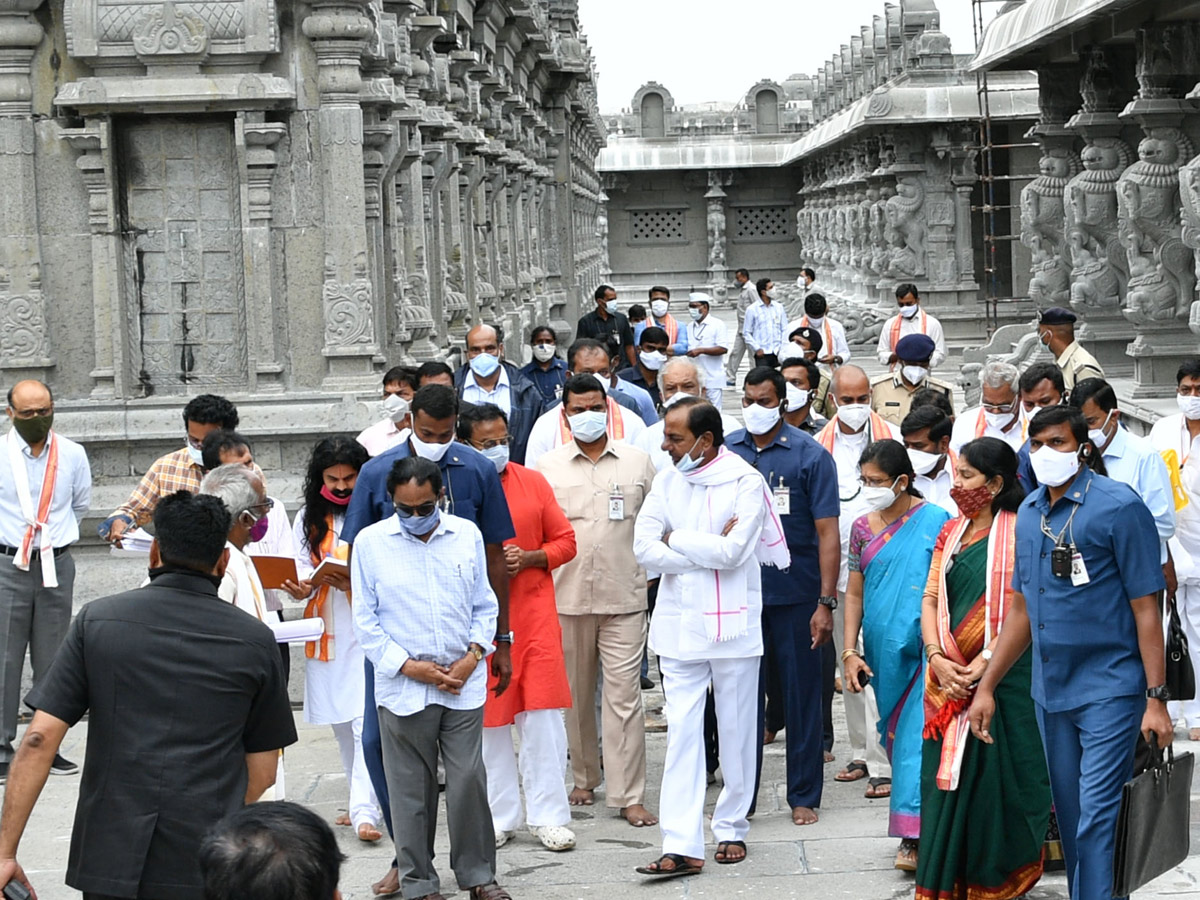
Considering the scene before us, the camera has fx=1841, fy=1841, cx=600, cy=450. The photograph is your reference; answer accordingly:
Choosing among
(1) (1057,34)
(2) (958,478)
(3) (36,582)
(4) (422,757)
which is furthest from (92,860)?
(1) (1057,34)

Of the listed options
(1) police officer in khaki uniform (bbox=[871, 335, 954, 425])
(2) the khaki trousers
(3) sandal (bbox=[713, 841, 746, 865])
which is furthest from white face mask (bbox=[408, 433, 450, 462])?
(1) police officer in khaki uniform (bbox=[871, 335, 954, 425])

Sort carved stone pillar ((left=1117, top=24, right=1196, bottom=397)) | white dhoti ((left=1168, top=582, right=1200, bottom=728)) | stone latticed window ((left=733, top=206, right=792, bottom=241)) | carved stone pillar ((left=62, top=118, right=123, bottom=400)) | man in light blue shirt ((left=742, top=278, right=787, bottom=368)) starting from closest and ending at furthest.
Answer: white dhoti ((left=1168, top=582, right=1200, bottom=728)) < carved stone pillar ((left=62, top=118, right=123, bottom=400)) < carved stone pillar ((left=1117, top=24, right=1196, bottom=397)) < man in light blue shirt ((left=742, top=278, right=787, bottom=368)) < stone latticed window ((left=733, top=206, right=792, bottom=241))

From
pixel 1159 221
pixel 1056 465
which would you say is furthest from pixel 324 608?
pixel 1159 221

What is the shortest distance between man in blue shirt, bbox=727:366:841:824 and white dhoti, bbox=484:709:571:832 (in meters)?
0.76

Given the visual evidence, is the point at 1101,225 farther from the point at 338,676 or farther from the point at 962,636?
the point at 962,636

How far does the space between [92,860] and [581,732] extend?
11.0 feet

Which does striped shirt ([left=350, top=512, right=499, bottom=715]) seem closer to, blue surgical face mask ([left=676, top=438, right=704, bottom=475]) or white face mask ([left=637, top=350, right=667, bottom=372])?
blue surgical face mask ([left=676, top=438, right=704, bottom=475])

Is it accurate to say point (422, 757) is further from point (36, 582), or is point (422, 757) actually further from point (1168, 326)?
point (1168, 326)

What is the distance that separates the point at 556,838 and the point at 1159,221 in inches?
327

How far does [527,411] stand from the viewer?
10.8m

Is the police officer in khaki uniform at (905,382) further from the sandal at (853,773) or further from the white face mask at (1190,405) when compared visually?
the sandal at (853,773)

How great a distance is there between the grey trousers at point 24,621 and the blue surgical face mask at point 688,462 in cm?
325

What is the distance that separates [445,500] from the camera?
6367mm

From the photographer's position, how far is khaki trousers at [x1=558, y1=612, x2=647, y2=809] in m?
7.17
